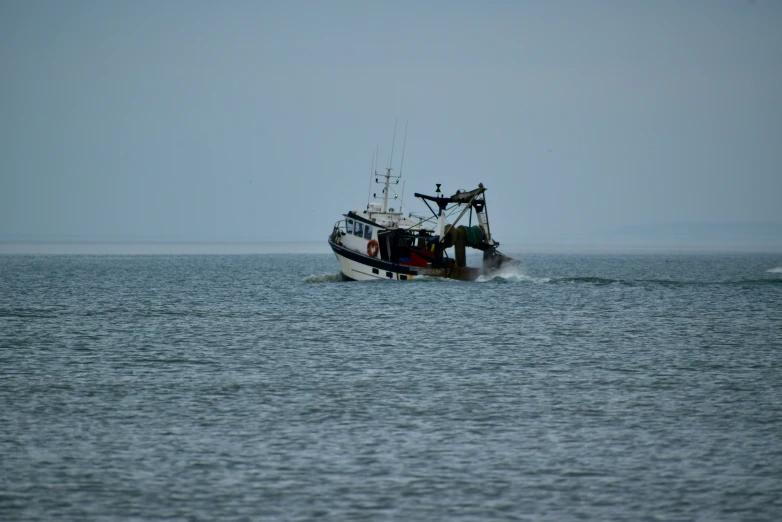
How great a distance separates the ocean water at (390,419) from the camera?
48.3 feet

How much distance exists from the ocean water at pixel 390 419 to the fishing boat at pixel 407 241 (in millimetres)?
18807

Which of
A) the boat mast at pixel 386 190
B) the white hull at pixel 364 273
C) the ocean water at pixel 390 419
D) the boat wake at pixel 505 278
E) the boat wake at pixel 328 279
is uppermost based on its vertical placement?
the boat mast at pixel 386 190

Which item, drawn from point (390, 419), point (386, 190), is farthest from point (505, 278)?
point (390, 419)

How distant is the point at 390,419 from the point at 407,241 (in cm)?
4355

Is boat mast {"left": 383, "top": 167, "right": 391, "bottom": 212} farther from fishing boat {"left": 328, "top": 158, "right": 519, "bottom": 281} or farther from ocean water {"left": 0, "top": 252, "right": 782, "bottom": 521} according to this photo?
ocean water {"left": 0, "top": 252, "right": 782, "bottom": 521}

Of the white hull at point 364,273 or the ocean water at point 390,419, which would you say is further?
the white hull at point 364,273

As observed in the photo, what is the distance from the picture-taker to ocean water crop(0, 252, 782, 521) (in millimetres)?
14719

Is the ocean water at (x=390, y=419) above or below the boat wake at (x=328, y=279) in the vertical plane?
below

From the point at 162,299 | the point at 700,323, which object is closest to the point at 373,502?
the point at 700,323

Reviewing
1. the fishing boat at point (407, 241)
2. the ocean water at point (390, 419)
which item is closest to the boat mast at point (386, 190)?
the fishing boat at point (407, 241)

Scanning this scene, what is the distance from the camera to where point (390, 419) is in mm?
20547

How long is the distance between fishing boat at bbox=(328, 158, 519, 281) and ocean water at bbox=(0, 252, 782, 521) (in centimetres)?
1881

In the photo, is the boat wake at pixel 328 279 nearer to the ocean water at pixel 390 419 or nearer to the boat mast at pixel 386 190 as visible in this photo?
the boat mast at pixel 386 190

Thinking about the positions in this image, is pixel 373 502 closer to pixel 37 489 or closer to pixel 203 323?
pixel 37 489
